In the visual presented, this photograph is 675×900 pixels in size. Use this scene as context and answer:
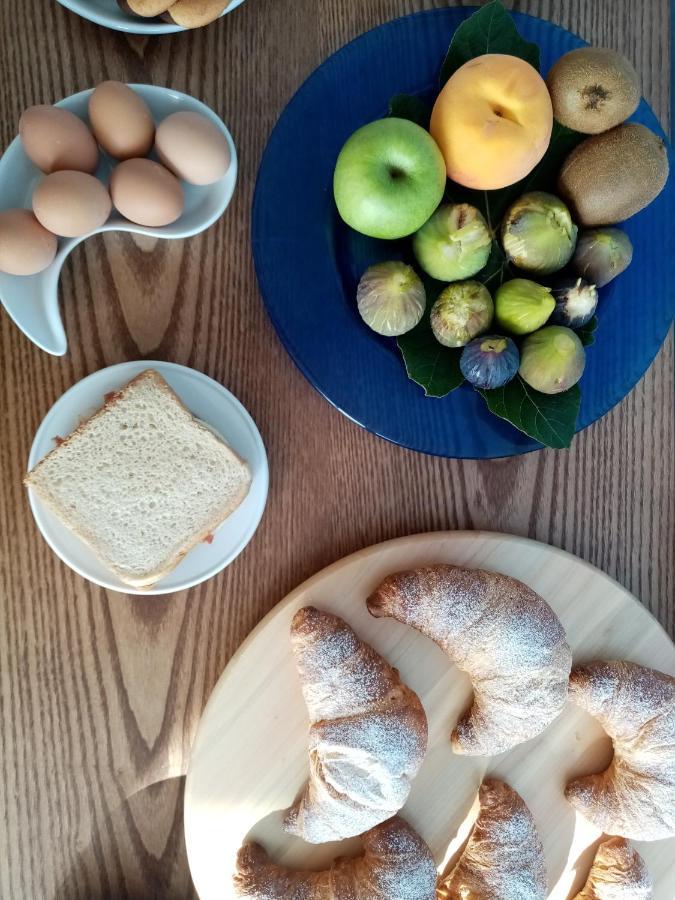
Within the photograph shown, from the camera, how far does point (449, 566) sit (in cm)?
89

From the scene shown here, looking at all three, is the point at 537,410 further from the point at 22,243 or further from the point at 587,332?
the point at 22,243

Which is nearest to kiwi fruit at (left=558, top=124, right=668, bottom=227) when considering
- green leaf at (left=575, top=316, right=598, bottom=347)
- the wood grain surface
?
green leaf at (left=575, top=316, right=598, bottom=347)

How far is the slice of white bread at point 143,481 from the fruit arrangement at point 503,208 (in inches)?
10.0

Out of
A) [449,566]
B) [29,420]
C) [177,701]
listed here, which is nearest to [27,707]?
[177,701]

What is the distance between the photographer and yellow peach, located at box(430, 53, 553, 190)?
2.38 ft

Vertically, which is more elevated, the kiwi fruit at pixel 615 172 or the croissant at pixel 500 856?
the kiwi fruit at pixel 615 172

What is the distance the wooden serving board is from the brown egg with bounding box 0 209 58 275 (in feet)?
1.58

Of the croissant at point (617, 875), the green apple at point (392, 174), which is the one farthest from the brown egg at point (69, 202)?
the croissant at point (617, 875)

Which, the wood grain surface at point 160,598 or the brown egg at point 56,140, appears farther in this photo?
the wood grain surface at point 160,598

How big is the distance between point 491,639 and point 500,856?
276 millimetres

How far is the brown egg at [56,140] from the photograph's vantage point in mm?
741

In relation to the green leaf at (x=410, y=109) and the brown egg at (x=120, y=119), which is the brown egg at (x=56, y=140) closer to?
the brown egg at (x=120, y=119)

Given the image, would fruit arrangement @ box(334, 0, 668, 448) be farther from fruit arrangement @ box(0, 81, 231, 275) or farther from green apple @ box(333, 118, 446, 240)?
fruit arrangement @ box(0, 81, 231, 275)

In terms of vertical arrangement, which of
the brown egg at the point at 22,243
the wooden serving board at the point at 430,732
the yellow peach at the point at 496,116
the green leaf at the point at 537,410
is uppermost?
the yellow peach at the point at 496,116
